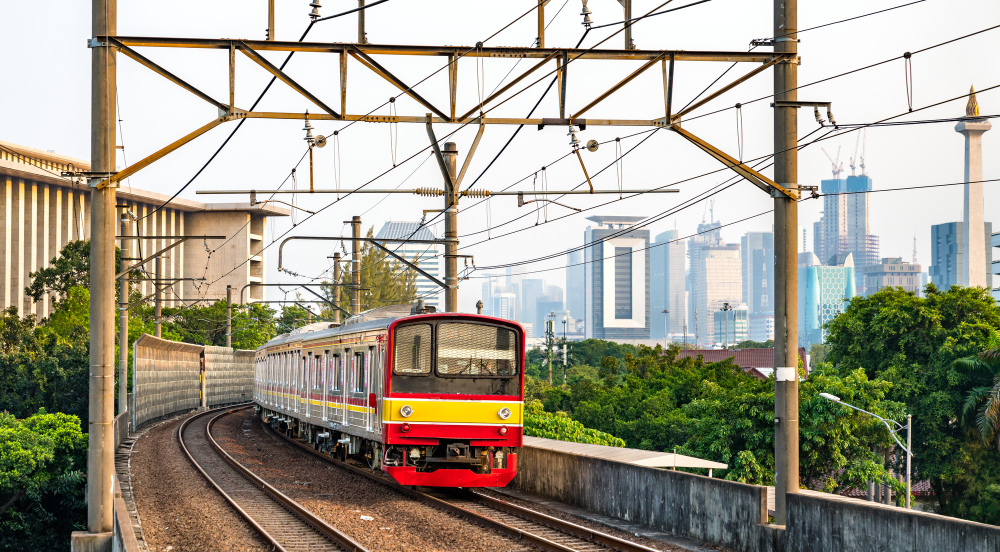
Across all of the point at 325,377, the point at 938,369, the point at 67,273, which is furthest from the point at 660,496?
the point at 67,273

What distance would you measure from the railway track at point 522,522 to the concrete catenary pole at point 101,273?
15.3 ft

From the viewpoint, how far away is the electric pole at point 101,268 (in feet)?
39.9

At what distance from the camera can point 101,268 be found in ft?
40.2

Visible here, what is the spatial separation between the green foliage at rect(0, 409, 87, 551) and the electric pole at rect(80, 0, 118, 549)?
850 inches

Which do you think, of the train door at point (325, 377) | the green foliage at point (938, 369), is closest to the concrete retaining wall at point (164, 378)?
the train door at point (325, 377)

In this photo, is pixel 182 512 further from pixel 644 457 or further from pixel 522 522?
pixel 644 457

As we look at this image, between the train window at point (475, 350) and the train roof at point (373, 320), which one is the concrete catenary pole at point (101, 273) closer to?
the train roof at point (373, 320)

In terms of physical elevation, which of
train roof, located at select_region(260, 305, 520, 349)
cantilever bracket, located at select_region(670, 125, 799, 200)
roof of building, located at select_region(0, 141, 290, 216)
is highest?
roof of building, located at select_region(0, 141, 290, 216)

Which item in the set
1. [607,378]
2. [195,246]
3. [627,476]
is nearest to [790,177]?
[627,476]

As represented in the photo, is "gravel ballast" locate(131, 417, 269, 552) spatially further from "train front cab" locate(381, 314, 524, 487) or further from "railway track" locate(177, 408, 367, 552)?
"train front cab" locate(381, 314, 524, 487)

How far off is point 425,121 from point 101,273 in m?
4.55

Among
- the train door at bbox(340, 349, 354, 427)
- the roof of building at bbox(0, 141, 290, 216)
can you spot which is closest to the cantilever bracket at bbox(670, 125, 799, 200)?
the train door at bbox(340, 349, 354, 427)

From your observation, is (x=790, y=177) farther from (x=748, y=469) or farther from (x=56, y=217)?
(x=56, y=217)

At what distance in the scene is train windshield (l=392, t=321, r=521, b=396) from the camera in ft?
52.4
